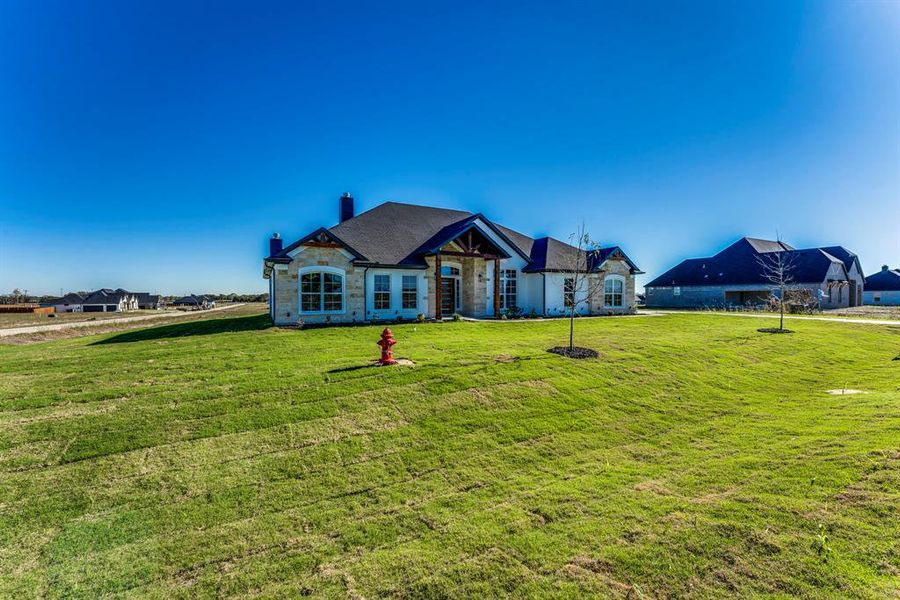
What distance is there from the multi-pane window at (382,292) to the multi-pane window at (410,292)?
0.80 meters

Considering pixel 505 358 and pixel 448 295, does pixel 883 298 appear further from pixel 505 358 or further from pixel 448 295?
pixel 505 358

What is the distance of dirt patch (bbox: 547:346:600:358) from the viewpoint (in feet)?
38.0

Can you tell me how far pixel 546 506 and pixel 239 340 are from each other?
12130 millimetres

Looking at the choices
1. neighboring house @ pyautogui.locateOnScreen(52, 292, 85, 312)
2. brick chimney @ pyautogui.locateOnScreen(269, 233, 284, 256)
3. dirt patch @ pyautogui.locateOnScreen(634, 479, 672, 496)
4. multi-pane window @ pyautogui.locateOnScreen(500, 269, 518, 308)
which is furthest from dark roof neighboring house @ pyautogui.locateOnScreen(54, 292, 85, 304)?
dirt patch @ pyautogui.locateOnScreen(634, 479, 672, 496)

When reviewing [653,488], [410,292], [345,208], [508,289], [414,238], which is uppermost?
[345,208]

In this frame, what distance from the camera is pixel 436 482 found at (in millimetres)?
5469

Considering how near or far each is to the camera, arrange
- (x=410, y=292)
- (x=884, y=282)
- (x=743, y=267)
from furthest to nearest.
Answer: (x=884, y=282)
(x=743, y=267)
(x=410, y=292)

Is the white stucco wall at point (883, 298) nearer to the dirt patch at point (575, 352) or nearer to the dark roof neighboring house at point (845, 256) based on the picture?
the dark roof neighboring house at point (845, 256)

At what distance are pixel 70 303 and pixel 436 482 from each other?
11702 cm

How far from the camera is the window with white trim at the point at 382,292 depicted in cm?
2059

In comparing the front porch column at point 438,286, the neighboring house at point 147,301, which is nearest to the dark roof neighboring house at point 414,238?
the front porch column at point 438,286

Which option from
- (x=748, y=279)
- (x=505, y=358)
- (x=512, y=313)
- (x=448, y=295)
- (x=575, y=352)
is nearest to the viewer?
(x=505, y=358)

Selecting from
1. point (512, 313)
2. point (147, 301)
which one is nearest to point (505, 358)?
point (512, 313)

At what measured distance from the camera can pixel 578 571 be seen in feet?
12.2
